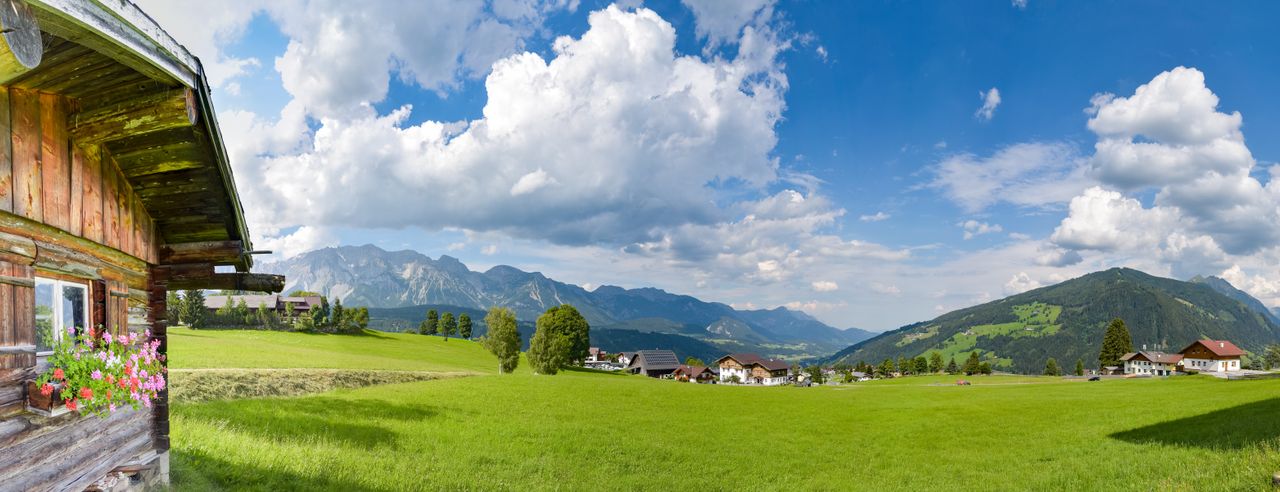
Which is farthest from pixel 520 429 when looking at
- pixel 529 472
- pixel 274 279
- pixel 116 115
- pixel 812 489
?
pixel 116 115

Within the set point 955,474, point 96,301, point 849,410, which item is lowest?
point 849,410

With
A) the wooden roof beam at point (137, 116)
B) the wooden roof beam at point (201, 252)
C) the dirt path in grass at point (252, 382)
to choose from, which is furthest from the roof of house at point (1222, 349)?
the wooden roof beam at point (137, 116)

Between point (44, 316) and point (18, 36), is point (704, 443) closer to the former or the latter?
point (44, 316)

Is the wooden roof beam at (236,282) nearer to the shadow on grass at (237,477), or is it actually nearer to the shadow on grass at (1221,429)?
the shadow on grass at (237,477)

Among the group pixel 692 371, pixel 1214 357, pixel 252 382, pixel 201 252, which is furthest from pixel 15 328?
pixel 1214 357

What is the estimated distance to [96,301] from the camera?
24.5 ft

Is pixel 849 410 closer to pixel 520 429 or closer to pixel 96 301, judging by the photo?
pixel 520 429

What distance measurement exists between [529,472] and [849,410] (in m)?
29.9

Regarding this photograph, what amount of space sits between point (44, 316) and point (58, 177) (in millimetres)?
1616

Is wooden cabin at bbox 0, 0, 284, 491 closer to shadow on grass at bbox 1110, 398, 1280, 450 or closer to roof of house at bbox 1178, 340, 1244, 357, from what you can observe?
shadow on grass at bbox 1110, 398, 1280, 450

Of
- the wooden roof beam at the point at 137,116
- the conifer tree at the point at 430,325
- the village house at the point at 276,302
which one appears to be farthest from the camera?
the conifer tree at the point at 430,325

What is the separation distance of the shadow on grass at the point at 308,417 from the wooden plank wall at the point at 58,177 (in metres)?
12.8

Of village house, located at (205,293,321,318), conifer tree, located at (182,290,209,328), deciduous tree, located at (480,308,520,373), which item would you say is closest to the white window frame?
deciduous tree, located at (480,308,520,373)

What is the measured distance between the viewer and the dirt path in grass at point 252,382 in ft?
91.6
